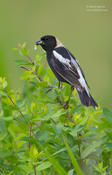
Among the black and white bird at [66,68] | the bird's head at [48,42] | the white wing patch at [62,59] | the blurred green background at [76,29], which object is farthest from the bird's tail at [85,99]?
the blurred green background at [76,29]

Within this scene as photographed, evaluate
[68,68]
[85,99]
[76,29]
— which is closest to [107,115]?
[85,99]

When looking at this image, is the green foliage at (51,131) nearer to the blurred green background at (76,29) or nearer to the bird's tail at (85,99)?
the bird's tail at (85,99)

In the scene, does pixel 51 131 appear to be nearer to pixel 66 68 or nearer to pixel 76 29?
pixel 66 68

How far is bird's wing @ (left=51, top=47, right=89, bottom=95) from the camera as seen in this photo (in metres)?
2.47

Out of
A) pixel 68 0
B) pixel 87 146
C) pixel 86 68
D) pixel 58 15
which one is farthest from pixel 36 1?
pixel 87 146

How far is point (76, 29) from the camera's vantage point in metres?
6.10

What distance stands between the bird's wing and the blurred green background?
2.89ft

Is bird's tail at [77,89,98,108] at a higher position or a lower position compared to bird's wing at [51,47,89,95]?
lower

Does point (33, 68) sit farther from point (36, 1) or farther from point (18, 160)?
point (36, 1)

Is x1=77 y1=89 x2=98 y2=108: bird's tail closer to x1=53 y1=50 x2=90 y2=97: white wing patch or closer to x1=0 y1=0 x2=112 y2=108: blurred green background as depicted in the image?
x1=53 y1=50 x2=90 y2=97: white wing patch

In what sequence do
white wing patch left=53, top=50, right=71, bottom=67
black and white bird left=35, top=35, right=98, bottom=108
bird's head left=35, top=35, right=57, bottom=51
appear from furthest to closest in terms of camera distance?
1. bird's head left=35, top=35, right=57, bottom=51
2. white wing patch left=53, top=50, right=71, bottom=67
3. black and white bird left=35, top=35, right=98, bottom=108

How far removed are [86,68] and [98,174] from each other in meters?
2.77

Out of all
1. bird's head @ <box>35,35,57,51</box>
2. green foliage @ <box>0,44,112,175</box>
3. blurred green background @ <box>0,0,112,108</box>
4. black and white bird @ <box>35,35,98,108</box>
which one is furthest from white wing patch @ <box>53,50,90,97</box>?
blurred green background @ <box>0,0,112,108</box>

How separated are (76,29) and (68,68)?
3.54 meters
